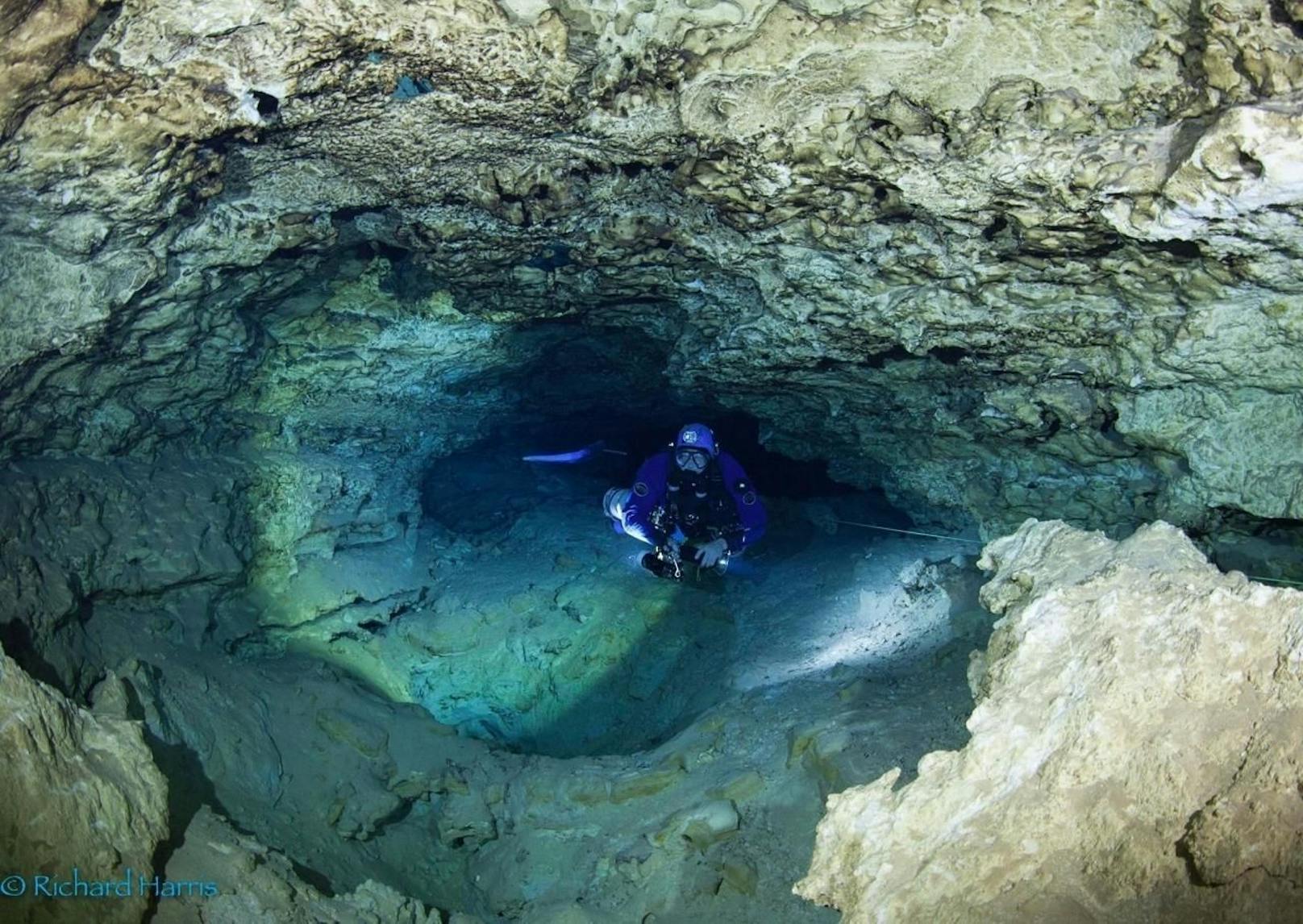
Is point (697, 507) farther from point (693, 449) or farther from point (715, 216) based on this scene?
point (715, 216)

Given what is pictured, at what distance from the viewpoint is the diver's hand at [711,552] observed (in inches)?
241

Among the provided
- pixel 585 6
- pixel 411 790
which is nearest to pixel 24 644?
pixel 411 790

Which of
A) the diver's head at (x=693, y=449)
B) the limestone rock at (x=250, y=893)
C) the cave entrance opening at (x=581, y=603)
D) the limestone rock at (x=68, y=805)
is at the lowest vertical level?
the cave entrance opening at (x=581, y=603)

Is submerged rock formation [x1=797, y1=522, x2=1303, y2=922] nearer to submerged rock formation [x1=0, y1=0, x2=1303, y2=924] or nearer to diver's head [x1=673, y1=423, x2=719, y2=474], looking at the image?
submerged rock formation [x1=0, y1=0, x2=1303, y2=924]

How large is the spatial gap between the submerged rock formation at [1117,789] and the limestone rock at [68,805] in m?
2.01

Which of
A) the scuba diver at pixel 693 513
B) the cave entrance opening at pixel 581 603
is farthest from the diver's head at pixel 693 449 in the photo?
the cave entrance opening at pixel 581 603

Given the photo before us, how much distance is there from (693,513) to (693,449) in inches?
19.8

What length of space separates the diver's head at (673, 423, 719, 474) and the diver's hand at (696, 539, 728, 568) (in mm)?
569

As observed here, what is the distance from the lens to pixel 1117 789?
6.84ft

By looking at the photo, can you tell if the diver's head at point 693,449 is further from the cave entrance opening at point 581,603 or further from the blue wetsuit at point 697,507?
the cave entrance opening at point 581,603

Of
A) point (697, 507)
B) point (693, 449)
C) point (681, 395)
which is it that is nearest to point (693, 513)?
point (697, 507)

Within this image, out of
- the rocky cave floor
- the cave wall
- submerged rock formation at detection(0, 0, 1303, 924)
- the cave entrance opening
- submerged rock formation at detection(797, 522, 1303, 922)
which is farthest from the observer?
the cave entrance opening

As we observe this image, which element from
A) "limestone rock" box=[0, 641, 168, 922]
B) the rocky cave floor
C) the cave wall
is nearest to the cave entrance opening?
the rocky cave floor

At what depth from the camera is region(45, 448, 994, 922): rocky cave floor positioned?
3.37m
